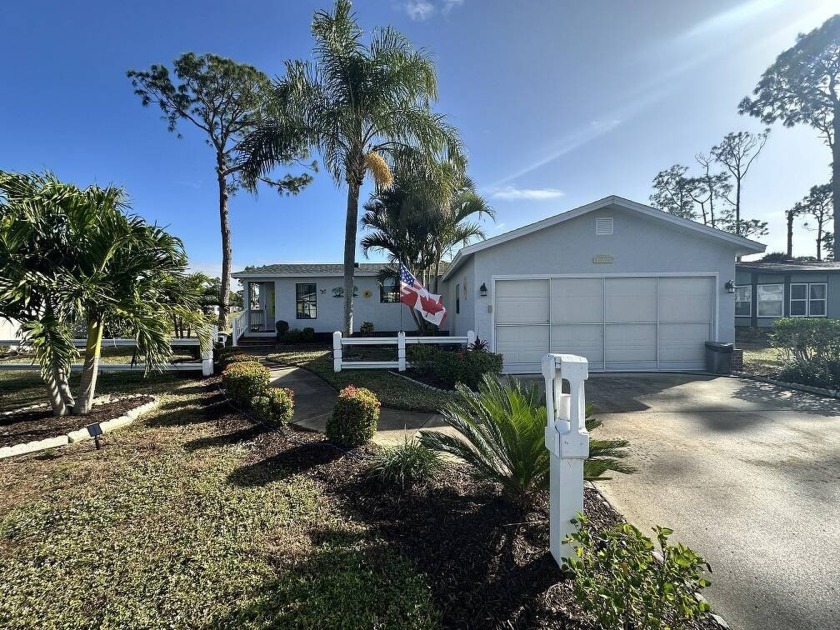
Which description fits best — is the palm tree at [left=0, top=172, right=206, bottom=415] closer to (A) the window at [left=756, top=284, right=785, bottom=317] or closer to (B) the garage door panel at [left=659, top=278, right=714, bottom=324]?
(B) the garage door panel at [left=659, top=278, right=714, bottom=324]

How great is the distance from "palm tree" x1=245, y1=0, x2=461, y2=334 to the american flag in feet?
8.69

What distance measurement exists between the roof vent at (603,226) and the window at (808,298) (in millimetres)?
15602

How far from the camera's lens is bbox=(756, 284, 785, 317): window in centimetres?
1739

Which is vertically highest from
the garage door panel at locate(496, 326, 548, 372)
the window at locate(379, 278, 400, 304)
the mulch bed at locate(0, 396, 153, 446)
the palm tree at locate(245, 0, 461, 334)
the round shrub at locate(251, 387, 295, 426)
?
the palm tree at locate(245, 0, 461, 334)

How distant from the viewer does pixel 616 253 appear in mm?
9156

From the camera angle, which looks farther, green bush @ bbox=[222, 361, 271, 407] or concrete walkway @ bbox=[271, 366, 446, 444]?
green bush @ bbox=[222, 361, 271, 407]

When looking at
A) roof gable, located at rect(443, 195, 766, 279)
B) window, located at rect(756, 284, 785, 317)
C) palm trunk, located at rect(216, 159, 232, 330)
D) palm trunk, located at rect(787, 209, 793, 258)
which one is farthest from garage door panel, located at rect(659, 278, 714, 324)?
palm trunk, located at rect(787, 209, 793, 258)

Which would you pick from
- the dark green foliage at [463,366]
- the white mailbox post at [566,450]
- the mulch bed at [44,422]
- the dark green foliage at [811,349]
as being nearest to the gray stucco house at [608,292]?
the dark green foliage at [811,349]

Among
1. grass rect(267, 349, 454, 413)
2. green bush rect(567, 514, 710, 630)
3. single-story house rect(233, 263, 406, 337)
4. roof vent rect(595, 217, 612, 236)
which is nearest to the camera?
green bush rect(567, 514, 710, 630)

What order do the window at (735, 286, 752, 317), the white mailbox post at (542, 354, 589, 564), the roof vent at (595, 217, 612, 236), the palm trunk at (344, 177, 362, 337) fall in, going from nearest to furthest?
the white mailbox post at (542, 354, 589, 564)
the roof vent at (595, 217, 612, 236)
the palm trunk at (344, 177, 362, 337)
the window at (735, 286, 752, 317)

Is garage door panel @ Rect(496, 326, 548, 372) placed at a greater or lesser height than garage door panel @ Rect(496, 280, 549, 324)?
lesser

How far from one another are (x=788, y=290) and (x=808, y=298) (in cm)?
98

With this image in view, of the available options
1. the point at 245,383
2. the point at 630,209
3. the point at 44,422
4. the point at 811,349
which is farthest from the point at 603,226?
the point at 44,422

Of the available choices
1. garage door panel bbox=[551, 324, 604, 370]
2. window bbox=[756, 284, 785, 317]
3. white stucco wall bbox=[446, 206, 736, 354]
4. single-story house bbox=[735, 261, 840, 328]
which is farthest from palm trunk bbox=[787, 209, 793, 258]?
garage door panel bbox=[551, 324, 604, 370]
